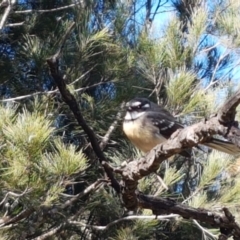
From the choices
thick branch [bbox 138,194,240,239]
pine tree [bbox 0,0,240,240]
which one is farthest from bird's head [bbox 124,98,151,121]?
thick branch [bbox 138,194,240,239]

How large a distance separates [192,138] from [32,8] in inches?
81.7

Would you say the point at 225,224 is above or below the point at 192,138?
below

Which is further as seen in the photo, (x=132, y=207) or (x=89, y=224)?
(x=89, y=224)

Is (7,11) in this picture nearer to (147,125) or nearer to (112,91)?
(112,91)

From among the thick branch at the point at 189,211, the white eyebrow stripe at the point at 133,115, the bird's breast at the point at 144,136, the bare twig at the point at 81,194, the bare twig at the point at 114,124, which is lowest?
the bare twig at the point at 81,194

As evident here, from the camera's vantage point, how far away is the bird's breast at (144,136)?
2.25 m

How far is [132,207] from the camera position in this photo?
1.41m

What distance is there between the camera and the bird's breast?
7.38ft

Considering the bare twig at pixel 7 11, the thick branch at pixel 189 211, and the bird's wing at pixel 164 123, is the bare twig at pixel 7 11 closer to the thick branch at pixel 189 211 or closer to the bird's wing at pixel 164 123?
the bird's wing at pixel 164 123

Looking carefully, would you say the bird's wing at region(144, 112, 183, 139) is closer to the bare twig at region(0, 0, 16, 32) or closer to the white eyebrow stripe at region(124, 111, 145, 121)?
the white eyebrow stripe at region(124, 111, 145, 121)

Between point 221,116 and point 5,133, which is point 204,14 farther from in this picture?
point 221,116

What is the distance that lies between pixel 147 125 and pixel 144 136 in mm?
83

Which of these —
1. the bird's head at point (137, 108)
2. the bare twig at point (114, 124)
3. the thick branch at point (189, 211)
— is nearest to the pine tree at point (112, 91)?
the bare twig at point (114, 124)

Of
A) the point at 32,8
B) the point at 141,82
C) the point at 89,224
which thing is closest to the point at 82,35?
the point at 141,82
